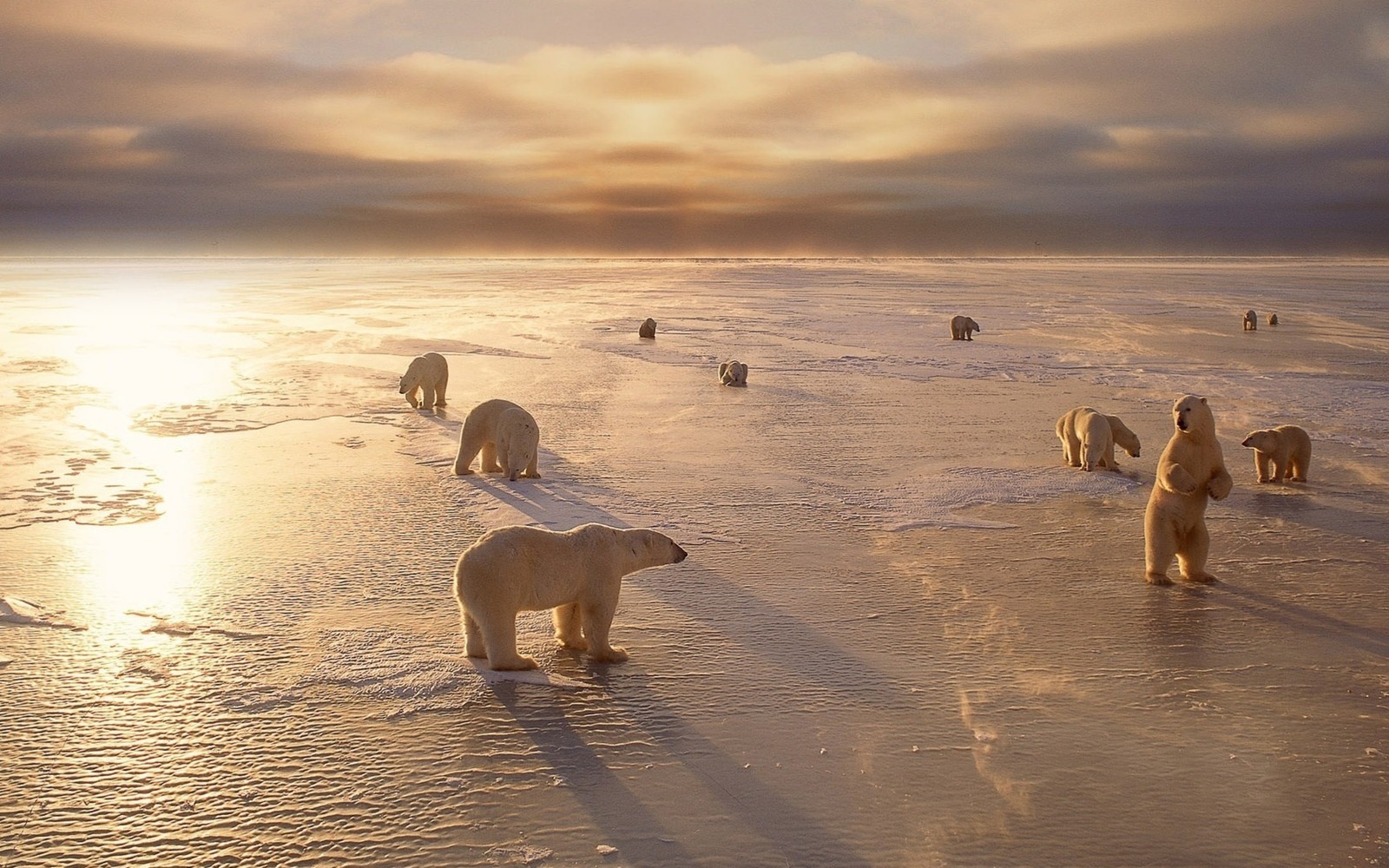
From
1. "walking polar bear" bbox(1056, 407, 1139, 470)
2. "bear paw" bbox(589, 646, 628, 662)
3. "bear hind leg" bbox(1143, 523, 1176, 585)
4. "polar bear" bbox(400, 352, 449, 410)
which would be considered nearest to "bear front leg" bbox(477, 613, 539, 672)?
"bear paw" bbox(589, 646, 628, 662)

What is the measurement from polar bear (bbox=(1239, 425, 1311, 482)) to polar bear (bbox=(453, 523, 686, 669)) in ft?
22.4

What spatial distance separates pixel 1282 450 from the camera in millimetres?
9648

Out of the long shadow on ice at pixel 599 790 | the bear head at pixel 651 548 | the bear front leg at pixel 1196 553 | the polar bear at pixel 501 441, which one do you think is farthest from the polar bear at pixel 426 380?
the bear front leg at pixel 1196 553

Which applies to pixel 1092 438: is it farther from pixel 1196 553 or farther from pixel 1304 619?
pixel 1304 619

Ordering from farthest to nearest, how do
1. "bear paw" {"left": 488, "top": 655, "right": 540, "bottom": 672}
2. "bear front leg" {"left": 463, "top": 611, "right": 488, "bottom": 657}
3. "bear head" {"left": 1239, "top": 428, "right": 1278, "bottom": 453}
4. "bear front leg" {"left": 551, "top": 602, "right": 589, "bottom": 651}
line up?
"bear head" {"left": 1239, "top": 428, "right": 1278, "bottom": 453}
"bear front leg" {"left": 551, "top": 602, "right": 589, "bottom": 651}
"bear front leg" {"left": 463, "top": 611, "right": 488, "bottom": 657}
"bear paw" {"left": 488, "top": 655, "right": 540, "bottom": 672}

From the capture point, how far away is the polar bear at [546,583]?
5105 mm

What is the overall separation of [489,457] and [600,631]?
16.7ft

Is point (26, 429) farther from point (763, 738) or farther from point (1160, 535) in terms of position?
point (1160, 535)

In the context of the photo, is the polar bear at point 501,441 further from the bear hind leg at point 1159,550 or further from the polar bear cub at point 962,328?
the polar bear cub at point 962,328

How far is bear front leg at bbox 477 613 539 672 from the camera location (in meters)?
5.16

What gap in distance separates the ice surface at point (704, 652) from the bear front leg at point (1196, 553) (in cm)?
18

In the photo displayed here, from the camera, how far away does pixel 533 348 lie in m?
22.5

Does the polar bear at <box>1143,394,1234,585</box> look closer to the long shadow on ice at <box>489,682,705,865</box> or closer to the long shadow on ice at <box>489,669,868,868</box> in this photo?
the long shadow on ice at <box>489,669,868,868</box>

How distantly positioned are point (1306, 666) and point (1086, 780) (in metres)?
2.10
